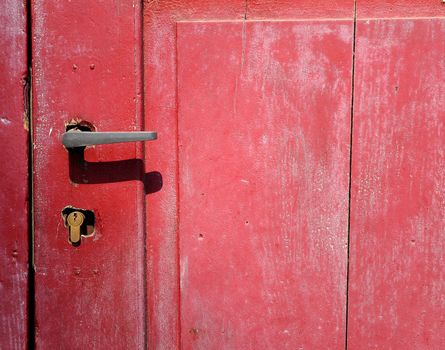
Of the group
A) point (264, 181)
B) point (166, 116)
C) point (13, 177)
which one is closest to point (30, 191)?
point (13, 177)

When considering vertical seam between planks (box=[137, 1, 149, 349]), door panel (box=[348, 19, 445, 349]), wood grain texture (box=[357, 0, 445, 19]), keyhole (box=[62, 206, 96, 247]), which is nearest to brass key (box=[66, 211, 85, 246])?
keyhole (box=[62, 206, 96, 247])

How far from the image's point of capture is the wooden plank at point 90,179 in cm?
77

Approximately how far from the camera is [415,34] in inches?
30.5

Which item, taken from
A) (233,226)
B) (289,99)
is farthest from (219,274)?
(289,99)

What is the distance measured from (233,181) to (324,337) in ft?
1.09

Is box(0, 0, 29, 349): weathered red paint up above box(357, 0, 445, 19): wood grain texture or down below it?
below

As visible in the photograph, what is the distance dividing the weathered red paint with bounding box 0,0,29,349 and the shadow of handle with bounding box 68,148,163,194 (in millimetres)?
82

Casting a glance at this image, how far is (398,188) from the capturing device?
798 millimetres

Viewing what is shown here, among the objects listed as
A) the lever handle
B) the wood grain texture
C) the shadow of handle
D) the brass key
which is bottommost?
the brass key

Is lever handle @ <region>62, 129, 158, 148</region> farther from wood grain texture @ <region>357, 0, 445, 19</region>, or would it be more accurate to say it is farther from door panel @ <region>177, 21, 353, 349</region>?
wood grain texture @ <region>357, 0, 445, 19</region>

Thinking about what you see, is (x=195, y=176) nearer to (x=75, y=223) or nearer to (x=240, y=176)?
(x=240, y=176)

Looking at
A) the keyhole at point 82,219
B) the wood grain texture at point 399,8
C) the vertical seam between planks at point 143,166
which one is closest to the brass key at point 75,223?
the keyhole at point 82,219

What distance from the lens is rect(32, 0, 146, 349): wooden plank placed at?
77cm

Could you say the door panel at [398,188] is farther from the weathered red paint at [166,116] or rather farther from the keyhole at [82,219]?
the keyhole at [82,219]
